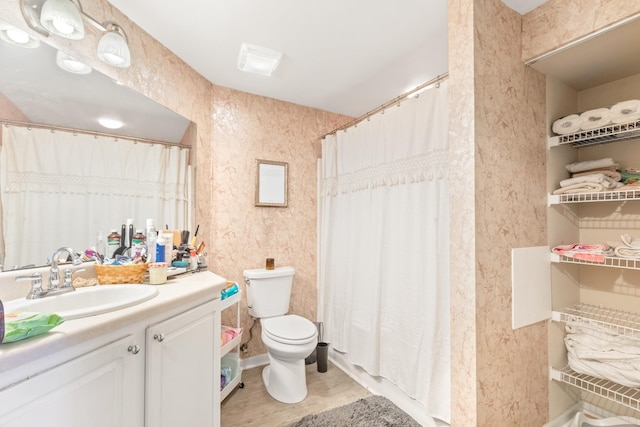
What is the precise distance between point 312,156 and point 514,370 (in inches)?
84.7

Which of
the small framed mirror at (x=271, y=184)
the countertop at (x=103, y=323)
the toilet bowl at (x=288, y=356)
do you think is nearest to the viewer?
the countertop at (x=103, y=323)

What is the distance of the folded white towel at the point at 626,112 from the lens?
133cm

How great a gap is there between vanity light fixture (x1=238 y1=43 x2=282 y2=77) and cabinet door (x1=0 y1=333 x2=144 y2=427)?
1669mm

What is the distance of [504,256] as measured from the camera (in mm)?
1392

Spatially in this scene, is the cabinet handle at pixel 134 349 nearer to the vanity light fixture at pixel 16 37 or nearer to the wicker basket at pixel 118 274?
the wicker basket at pixel 118 274

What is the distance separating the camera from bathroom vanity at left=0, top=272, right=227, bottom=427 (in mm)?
697

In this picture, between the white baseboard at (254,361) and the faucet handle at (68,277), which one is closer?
the faucet handle at (68,277)

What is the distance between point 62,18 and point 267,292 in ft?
6.40

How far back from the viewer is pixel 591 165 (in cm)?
159

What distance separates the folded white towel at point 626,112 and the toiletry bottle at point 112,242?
256cm

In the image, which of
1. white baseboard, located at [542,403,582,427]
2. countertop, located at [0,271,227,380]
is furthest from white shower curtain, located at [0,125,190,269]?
white baseboard, located at [542,403,582,427]

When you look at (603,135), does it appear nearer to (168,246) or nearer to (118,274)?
(168,246)

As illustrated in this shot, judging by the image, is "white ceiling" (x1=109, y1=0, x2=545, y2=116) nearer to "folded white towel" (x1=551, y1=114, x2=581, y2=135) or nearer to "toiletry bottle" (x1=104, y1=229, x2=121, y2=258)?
"folded white towel" (x1=551, y1=114, x2=581, y2=135)

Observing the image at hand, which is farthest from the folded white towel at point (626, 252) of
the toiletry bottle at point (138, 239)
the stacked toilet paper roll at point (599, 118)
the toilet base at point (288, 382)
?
the toiletry bottle at point (138, 239)
